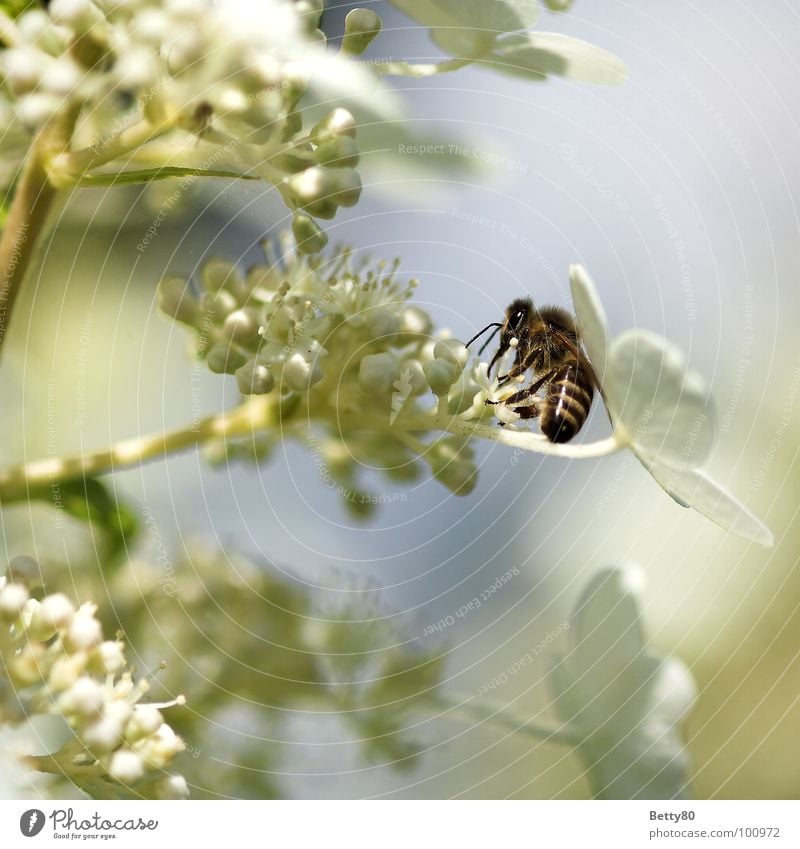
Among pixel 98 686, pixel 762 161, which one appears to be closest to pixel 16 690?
pixel 98 686

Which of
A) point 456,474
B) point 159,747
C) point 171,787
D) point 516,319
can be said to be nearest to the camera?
point 159,747

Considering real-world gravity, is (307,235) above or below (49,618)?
above

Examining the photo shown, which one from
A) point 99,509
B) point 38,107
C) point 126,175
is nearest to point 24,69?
point 38,107

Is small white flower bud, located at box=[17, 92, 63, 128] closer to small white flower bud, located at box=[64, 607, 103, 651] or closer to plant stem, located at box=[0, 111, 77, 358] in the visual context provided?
plant stem, located at box=[0, 111, 77, 358]

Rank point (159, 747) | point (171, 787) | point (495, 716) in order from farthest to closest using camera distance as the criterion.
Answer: point (495, 716) → point (171, 787) → point (159, 747)

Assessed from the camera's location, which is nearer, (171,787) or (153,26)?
(153,26)

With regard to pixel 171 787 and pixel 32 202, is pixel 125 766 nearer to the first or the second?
pixel 171 787

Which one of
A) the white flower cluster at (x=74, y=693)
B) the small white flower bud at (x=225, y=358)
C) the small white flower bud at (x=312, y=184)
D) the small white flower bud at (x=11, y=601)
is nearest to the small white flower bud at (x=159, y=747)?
the white flower cluster at (x=74, y=693)

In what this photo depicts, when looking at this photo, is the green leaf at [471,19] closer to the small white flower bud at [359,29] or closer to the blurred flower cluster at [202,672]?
the small white flower bud at [359,29]
